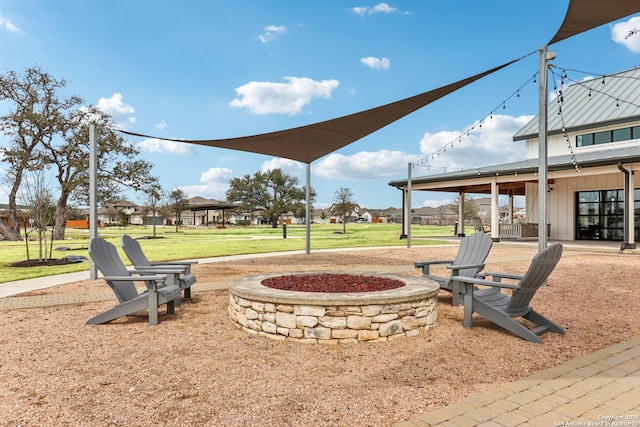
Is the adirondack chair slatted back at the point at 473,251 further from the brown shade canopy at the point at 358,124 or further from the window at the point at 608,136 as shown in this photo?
the window at the point at 608,136

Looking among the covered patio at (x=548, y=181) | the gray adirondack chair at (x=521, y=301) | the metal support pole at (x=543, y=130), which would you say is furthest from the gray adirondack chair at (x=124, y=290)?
the covered patio at (x=548, y=181)

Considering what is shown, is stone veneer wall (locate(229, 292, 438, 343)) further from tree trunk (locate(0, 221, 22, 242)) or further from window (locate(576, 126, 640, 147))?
tree trunk (locate(0, 221, 22, 242))

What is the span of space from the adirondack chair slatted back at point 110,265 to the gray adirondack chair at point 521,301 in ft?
12.7

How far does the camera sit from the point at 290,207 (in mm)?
44688

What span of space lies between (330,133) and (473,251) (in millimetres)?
3674

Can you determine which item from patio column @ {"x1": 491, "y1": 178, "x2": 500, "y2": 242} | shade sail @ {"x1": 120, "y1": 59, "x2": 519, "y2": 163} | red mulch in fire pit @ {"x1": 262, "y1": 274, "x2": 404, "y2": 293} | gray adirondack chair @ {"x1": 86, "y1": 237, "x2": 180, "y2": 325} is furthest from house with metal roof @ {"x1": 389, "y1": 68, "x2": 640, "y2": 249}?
gray adirondack chair @ {"x1": 86, "y1": 237, "x2": 180, "y2": 325}

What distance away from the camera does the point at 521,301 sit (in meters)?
4.12

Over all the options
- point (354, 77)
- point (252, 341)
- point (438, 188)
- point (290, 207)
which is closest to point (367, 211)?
point (290, 207)

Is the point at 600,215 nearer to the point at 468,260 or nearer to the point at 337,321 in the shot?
the point at 468,260

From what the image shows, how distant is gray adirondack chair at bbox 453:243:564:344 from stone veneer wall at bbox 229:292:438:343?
0.64 meters

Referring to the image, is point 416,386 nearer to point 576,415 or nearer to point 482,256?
point 576,415

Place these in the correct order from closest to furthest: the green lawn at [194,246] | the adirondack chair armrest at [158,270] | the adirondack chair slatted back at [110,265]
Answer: the adirondack chair slatted back at [110,265], the adirondack chair armrest at [158,270], the green lawn at [194,246]

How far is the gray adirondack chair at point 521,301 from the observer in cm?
390

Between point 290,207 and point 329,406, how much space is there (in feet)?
139
